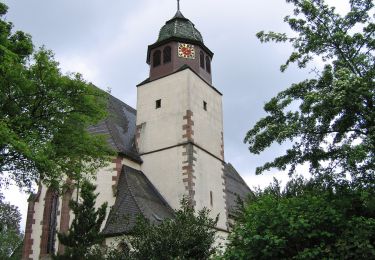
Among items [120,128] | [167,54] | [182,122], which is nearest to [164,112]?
[182,122]

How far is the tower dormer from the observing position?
25.6 m

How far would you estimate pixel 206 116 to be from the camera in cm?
2519

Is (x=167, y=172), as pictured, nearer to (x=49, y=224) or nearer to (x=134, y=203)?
(x=134, y=203)

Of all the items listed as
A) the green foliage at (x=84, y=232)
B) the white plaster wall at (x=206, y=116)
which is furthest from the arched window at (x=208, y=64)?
the green foliage at (x=84, y=232)

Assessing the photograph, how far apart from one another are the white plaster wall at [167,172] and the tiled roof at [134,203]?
29cm

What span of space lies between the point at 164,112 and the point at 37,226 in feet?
28.4

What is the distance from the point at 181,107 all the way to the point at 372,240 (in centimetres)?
1562

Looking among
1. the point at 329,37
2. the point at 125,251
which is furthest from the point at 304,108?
the point at 125,251

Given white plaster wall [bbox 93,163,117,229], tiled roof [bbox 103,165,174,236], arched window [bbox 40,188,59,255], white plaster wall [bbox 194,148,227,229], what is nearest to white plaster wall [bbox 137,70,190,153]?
white plaster wall [bbox 194,148,227,229]

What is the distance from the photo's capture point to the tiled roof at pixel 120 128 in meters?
23.1

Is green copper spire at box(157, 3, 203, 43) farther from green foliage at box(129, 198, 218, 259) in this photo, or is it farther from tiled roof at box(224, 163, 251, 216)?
green foliage at box(129, 198, 218, 259)

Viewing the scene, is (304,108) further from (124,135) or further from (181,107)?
(124,135)

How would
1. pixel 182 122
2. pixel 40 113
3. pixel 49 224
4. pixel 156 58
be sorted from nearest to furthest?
pixel 40 113 → pixel 49 224 → pixel 182 122 → pixel 156 58

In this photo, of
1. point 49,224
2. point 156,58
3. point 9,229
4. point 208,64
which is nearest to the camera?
point 49,224
